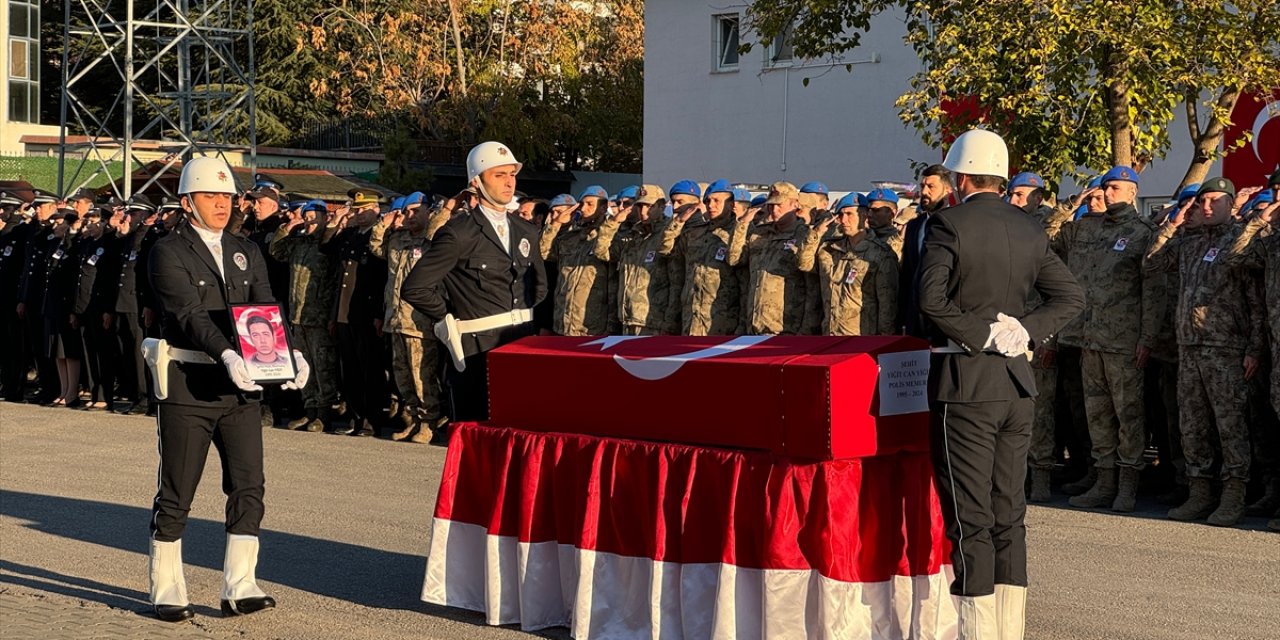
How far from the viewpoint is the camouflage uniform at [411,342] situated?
15.9 metres

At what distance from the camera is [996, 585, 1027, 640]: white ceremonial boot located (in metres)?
6.77

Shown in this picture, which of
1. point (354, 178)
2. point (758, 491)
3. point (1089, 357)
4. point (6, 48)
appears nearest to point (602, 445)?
point (758, 491)

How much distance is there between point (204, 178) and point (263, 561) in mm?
2483

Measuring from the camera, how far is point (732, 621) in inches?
279

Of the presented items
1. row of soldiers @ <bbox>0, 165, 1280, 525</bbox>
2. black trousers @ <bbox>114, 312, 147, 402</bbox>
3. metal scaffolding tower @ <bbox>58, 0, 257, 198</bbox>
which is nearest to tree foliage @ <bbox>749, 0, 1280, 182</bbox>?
row of soldiers @ <bbox>0, 165, 1280, 525</bbox>

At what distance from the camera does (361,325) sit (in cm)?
1681

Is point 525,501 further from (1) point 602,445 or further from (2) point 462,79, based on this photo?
(2) point 462,79

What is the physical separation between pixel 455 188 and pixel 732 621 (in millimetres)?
41032

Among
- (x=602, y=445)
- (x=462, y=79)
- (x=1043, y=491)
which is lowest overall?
(x=1043, y=491)

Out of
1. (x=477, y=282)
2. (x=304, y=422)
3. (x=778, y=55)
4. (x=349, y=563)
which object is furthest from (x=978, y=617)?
(x=778, y=55)

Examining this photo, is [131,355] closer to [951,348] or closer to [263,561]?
[263,561]

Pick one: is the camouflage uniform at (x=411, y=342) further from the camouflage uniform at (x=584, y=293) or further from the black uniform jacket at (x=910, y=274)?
the black uniform jacket at (x=910, y=274)

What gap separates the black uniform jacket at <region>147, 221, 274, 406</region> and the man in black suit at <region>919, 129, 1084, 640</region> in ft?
11.2

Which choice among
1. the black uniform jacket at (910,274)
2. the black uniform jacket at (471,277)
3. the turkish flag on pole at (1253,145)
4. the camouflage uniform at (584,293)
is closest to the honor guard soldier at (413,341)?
the camouflage uniform at (584,293)
